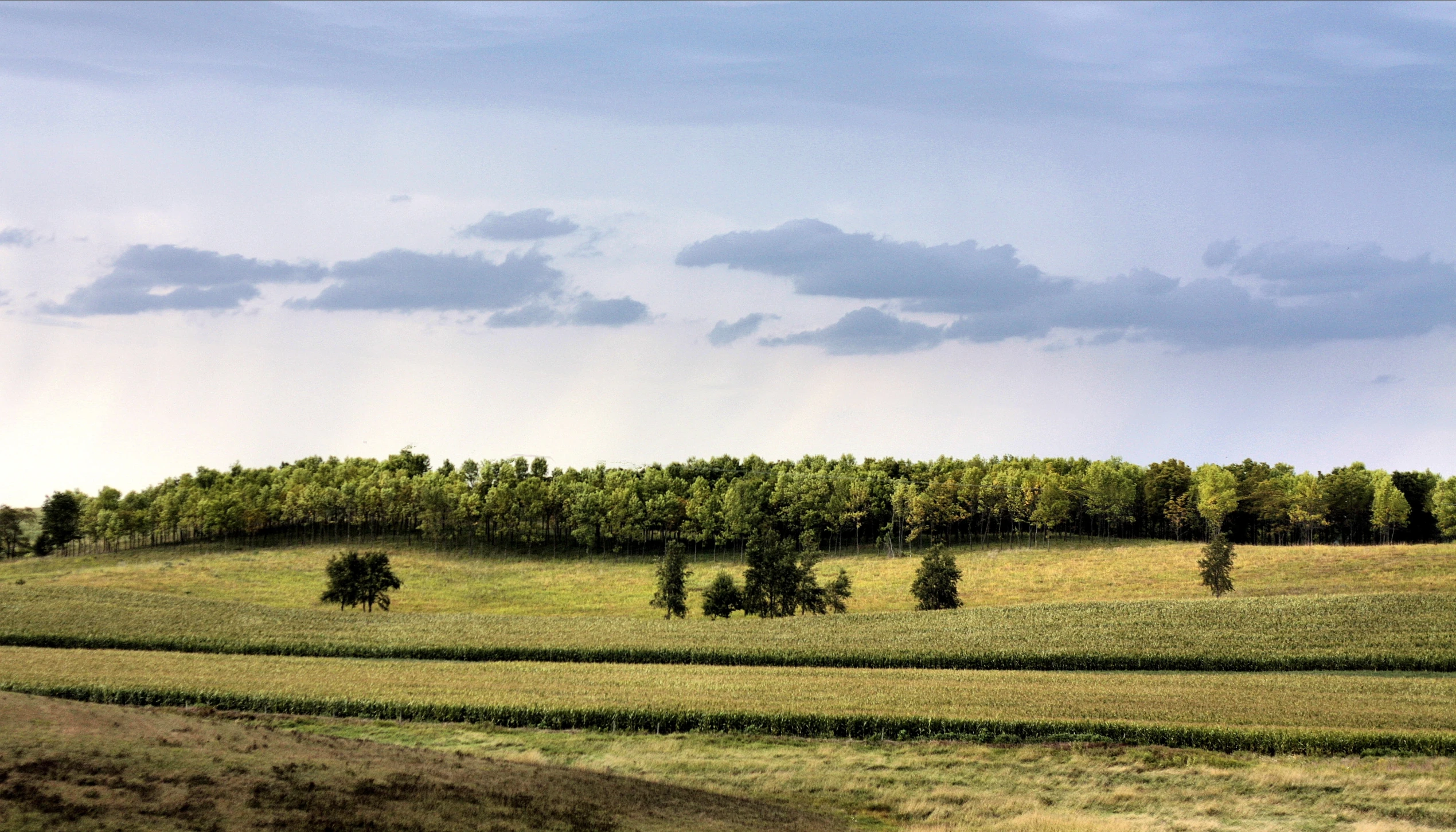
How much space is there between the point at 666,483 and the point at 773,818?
400 ft

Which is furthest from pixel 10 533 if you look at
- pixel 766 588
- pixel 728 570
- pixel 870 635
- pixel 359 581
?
pixel 870 635

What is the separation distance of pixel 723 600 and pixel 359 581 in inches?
1291

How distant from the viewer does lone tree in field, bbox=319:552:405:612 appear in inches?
3807

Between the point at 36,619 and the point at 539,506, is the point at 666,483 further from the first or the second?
the point at 36,619

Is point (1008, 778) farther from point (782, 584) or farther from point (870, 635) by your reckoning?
point (782, 584)

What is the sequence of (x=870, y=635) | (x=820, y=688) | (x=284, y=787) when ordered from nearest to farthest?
(x=284, y=787) < (x=820, y=688) < (x=870, y=635)

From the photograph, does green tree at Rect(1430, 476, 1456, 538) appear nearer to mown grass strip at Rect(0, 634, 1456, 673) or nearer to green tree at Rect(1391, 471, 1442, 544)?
green tree at Rect(1391, 471, 1442, 544)

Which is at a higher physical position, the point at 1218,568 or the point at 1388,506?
the point at 1388,506

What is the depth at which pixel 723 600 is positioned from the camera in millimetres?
91250

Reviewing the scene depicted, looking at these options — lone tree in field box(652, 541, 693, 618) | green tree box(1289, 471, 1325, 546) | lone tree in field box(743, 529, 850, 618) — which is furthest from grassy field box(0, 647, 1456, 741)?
green tree box(1289, 471, 1325, 546)

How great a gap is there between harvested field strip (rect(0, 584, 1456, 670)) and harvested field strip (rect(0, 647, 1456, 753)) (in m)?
3.40

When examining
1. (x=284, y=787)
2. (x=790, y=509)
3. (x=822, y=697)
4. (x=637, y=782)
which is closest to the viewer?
(x=284, y=787)

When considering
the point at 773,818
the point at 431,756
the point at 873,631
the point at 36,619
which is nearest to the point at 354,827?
the point at 431,756

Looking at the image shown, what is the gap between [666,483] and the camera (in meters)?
153
